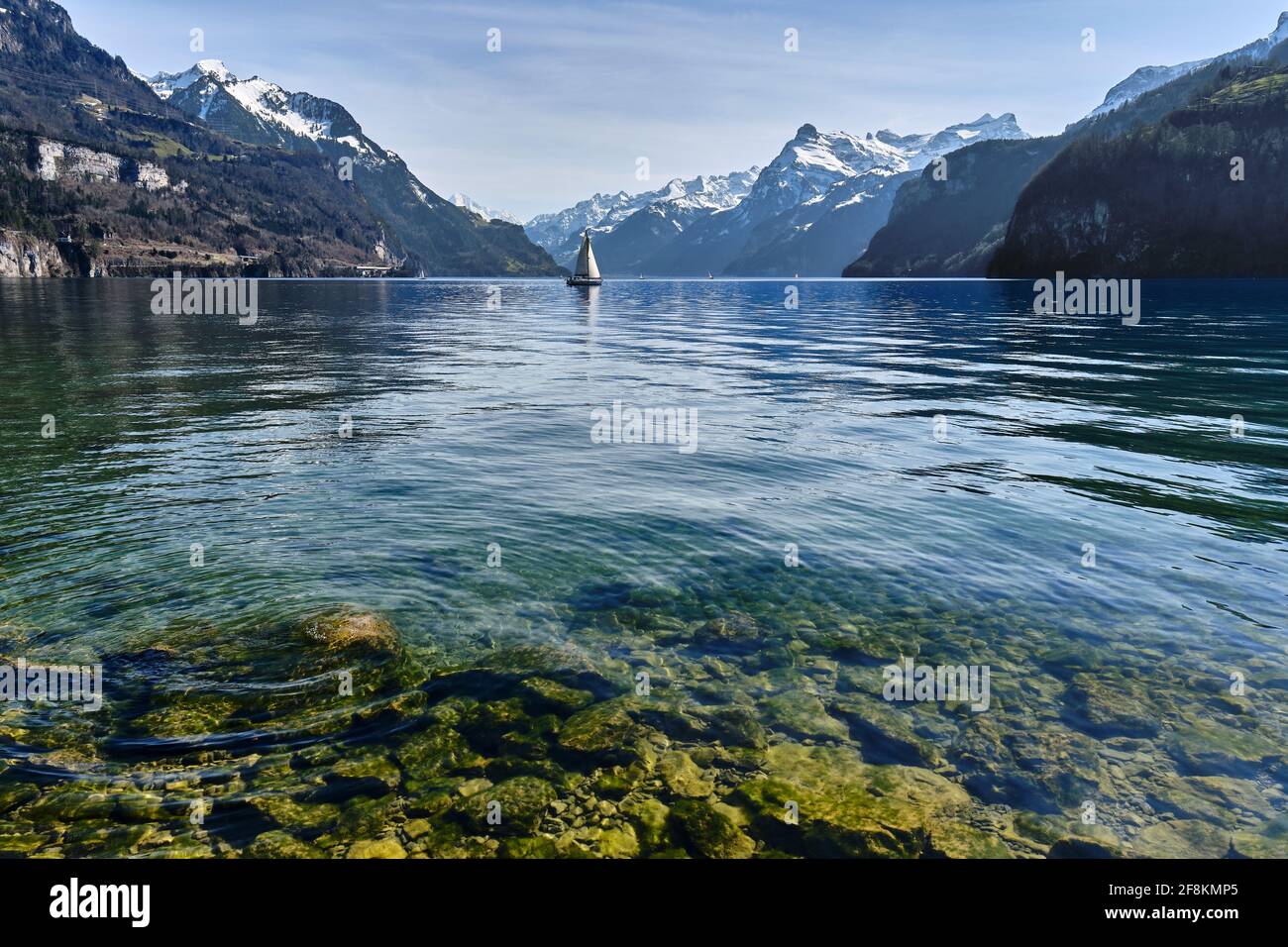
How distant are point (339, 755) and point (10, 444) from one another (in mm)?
27942

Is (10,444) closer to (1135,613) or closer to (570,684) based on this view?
(570,684)

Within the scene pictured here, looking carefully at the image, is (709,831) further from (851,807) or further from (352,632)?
(352,632)
